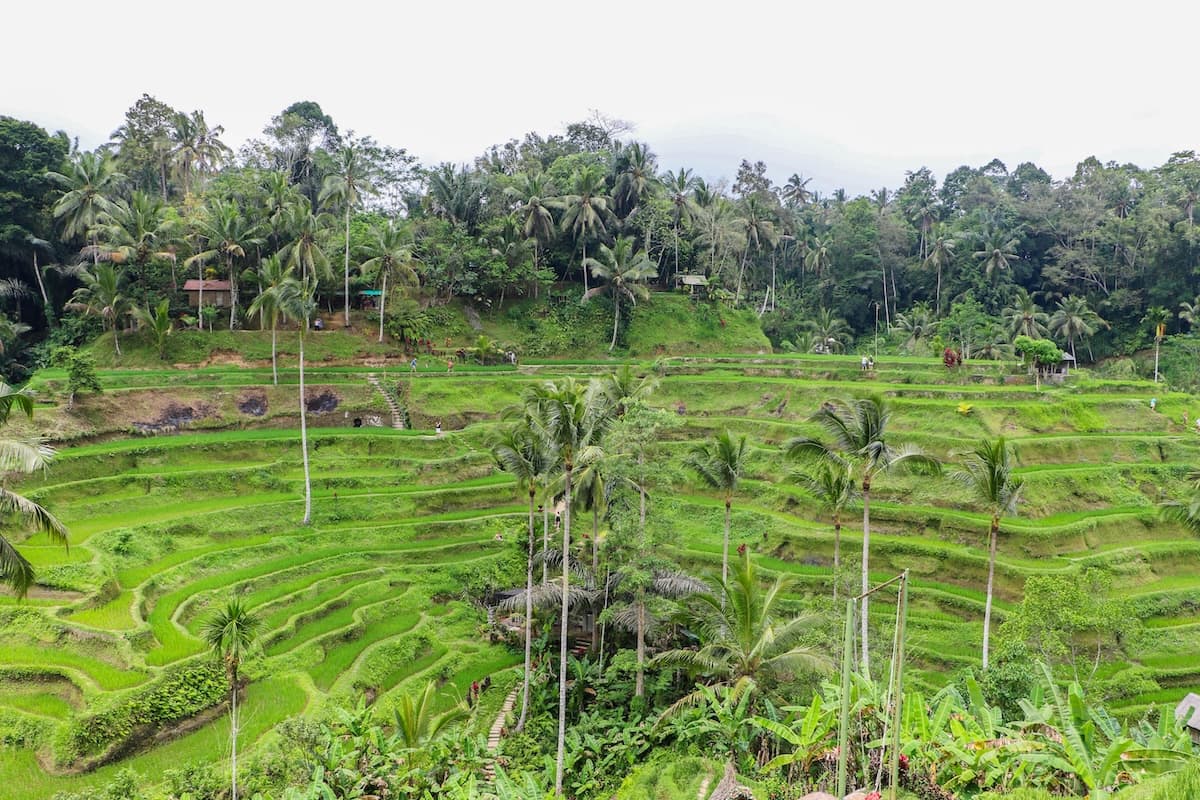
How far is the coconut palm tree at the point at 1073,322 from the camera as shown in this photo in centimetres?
5841

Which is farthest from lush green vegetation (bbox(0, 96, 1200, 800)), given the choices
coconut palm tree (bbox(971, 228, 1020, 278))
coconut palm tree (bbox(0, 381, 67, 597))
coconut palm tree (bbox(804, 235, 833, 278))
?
coconut palm tree (bbox(804, 235, 833, 278))

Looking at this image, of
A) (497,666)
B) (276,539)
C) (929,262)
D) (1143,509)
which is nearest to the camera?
(497,666)

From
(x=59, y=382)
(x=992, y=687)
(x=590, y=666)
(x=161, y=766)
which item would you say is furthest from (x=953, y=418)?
(x=59, y=382)

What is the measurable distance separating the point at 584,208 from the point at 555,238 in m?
4.39

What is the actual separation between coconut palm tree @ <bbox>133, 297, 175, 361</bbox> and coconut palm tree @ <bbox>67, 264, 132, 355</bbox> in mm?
955

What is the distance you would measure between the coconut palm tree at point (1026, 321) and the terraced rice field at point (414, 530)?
16.0m

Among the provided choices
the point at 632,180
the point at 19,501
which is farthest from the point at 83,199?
the point at 19,501

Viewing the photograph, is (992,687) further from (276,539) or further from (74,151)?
(74,151)

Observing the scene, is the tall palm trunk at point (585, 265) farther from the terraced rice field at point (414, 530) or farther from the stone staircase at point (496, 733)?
the stone staircase at point (496, 733)

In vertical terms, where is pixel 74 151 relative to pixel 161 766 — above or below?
above

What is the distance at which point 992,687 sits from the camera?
19.7 meters

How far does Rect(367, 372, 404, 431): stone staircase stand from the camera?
1663 inches

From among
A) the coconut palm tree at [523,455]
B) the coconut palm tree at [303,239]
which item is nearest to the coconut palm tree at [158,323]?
the coconut palm tree at [303,239]

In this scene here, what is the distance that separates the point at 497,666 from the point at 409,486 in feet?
42.7
